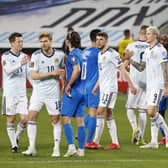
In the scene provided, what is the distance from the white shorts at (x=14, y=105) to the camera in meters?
14.6

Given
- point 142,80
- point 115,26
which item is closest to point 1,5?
point 115,26

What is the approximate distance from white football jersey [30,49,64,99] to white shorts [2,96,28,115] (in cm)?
87

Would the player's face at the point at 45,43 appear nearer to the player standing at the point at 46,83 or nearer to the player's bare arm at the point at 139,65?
the player standing at the point at 46,83

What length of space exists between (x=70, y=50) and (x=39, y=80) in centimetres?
69

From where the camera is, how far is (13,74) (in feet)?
47.9

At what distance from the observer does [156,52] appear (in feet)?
47.8

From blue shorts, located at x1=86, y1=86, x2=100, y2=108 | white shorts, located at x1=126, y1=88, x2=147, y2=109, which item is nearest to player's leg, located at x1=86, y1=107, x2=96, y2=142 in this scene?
blue shorts, located at x1=86, y1=86, x2=100, y2=108

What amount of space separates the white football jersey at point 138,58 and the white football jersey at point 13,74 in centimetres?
232

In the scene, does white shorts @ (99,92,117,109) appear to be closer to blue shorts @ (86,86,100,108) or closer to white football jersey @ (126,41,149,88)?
blue shorts @ (86,86,100,108)

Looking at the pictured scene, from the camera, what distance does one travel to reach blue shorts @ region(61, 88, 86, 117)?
13.6 metres

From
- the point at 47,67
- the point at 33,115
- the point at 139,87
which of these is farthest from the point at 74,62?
the point at 139,87

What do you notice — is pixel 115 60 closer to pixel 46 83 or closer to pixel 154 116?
pixel 154 116

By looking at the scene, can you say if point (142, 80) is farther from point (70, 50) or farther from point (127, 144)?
point (70, 50)

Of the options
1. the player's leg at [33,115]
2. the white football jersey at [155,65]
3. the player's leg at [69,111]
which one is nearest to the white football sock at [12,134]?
the player's leg at [33,115]
